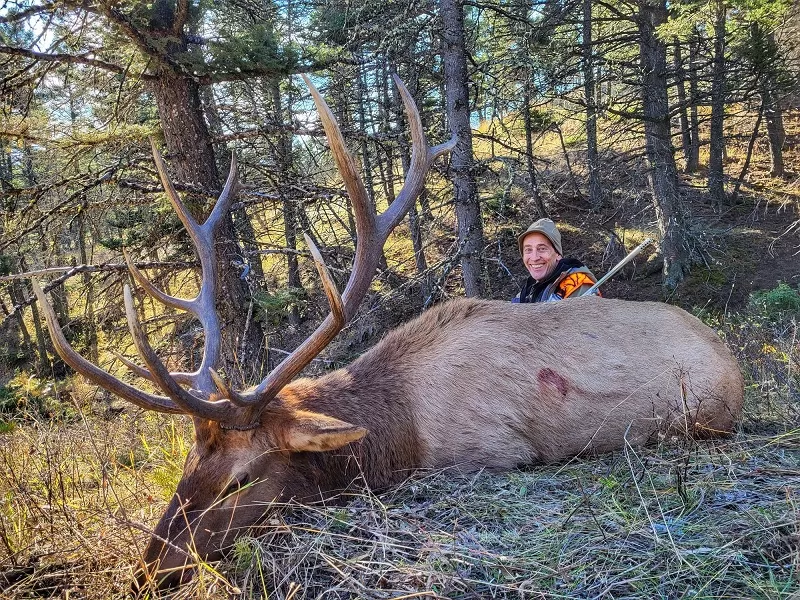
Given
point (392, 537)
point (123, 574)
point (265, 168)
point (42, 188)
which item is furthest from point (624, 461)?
point (42, 188)

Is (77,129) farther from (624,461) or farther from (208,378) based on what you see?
Answer: (624,461)

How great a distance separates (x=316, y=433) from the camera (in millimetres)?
3104

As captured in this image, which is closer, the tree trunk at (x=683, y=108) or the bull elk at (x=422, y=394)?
the bull elk at (x=422, y=394)

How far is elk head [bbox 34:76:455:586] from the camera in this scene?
9.07ft

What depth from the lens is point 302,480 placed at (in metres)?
3.28

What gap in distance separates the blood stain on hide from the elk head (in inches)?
55.5

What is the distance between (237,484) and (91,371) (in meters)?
0.98

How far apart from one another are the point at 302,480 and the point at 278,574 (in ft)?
2.61

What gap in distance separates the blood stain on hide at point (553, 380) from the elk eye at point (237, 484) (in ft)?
6.73

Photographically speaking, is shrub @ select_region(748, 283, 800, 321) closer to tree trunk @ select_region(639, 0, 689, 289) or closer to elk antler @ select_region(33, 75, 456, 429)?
tree trunk @ select_region(639, 0, 689, 289)

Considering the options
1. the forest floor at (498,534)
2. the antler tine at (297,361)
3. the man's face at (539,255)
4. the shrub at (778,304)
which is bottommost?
the shrub at (778,304)

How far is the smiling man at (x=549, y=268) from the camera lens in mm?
5707

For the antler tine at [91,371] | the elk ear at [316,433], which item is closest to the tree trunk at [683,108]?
the elk ear at [316,433]

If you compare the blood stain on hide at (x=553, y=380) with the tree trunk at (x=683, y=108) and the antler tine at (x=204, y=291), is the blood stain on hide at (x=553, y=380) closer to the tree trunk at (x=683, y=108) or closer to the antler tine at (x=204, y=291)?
the antler tine at (x=204, y=291)
